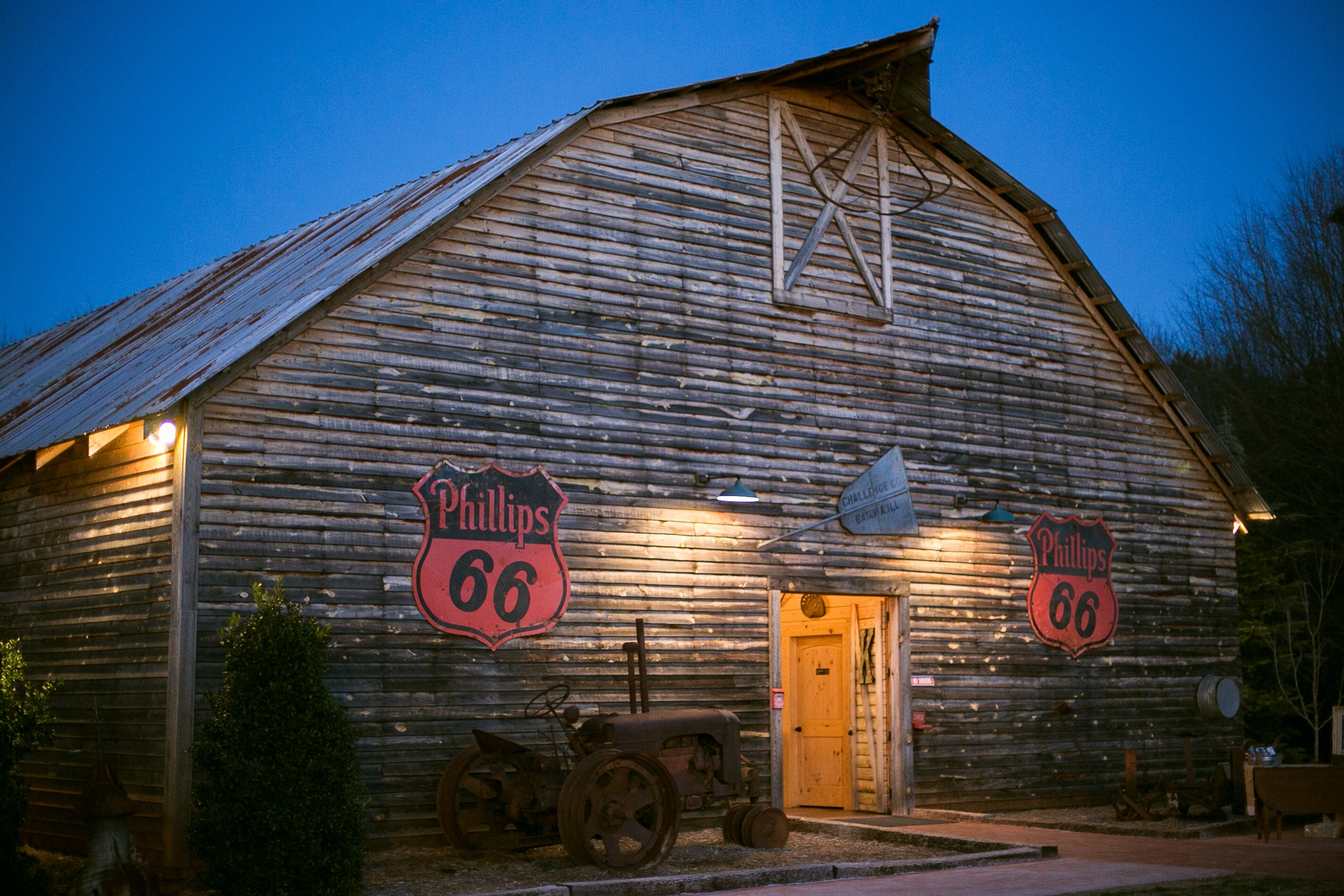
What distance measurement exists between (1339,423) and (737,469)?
45.9ft

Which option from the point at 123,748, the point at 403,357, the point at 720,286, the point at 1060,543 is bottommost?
the point at 123,748

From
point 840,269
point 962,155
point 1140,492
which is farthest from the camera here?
point 1140,492

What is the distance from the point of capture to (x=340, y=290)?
11.4 m

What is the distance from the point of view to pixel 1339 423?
22562 millimetres

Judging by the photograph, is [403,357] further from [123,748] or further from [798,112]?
[798,112]

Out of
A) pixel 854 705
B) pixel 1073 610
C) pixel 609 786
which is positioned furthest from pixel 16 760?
pixel 1073 610

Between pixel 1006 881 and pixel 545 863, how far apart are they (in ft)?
11.8

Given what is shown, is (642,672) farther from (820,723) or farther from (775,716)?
(820,723)

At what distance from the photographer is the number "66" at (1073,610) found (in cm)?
1576

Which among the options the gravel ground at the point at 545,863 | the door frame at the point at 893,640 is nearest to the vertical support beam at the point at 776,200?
the door frame at the point at 893,640

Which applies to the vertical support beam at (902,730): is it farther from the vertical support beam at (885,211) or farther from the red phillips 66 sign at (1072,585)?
the vertical support beam at (885,211)

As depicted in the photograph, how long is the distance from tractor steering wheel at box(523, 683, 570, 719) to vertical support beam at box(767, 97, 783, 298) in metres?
4.84

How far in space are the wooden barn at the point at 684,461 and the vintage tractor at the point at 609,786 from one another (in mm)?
565

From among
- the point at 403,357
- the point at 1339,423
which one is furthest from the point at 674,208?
the point at 1339,423
